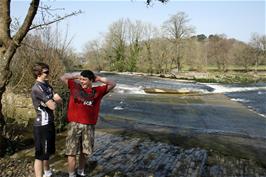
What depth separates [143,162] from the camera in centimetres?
750

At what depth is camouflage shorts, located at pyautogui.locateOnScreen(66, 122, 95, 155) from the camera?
566cm

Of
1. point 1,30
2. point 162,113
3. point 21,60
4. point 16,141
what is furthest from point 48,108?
point 162,113

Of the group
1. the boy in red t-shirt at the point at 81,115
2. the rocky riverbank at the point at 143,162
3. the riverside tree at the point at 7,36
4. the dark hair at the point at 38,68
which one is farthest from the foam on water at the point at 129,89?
the dark hair at the point at 38,68

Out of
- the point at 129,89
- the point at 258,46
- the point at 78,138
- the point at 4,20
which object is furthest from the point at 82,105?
the point at 258,46

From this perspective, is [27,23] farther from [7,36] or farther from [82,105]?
[82,105]

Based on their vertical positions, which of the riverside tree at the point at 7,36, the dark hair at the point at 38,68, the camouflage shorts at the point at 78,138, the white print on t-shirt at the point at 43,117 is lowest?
the camouflage shorts at the point at 78,138

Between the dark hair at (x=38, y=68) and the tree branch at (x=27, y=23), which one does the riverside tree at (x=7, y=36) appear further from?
the dark hair at (x=38, y=68)

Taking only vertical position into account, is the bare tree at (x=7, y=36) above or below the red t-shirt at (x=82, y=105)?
above

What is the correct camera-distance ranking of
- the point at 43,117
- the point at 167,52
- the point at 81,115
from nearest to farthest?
the point at 43,117
the point at 81,115
the point at 167,52

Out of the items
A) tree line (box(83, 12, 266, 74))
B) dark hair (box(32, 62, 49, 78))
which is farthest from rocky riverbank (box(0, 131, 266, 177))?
tree line (box(83, 12, 266, 74))

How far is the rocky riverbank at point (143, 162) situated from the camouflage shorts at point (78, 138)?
2.64 feet

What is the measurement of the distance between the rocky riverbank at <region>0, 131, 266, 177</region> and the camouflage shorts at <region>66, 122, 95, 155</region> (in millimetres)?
805

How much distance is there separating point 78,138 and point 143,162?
2.29m

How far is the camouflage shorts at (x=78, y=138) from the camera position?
566 centimetres
